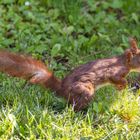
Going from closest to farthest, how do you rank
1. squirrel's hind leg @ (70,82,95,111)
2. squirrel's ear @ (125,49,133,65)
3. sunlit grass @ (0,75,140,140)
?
sunlit grass @ (0,75,140,140), squirrel's hind leg @ (70,82,95,111), squirrel's ear @ (125,49,133,65)

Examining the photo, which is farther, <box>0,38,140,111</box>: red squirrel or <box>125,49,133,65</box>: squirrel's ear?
<box>125,49,133,65</box>: squirrel's ear

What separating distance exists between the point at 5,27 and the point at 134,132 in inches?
80.9

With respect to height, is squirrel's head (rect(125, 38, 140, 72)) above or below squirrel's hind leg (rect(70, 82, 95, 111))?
above

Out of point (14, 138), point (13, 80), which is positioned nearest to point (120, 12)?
point (13, 80)

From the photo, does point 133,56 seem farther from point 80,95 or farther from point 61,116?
point 61,116

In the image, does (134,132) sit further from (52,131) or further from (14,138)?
(14,138)

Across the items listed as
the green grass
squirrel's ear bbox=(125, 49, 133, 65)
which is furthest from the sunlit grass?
squirrel's ear bbox=(125, 49, 133, 65)

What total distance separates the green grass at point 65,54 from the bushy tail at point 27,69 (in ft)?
0.45

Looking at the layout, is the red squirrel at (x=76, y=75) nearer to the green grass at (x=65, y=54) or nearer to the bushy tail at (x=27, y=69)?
the bushy tail at (x=27, y=69)

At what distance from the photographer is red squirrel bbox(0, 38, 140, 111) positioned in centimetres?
415

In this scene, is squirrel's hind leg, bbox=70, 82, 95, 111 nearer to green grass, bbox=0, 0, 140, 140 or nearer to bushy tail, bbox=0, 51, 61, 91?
green grass, bbox=0, 0, 140, 140

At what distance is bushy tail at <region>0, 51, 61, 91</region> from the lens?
13.6 ft

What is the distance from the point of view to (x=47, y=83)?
427 centimetres

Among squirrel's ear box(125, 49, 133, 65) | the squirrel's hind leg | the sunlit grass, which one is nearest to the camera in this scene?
the sunlit grass
